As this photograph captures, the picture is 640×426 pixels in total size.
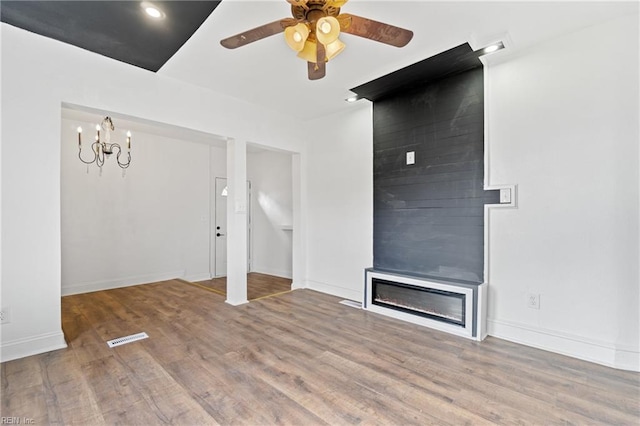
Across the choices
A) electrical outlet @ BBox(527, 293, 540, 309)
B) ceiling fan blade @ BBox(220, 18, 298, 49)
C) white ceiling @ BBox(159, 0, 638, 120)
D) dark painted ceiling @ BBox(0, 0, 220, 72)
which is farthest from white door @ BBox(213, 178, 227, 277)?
electrical outlet @ BBox(527, 293, 540, 309)

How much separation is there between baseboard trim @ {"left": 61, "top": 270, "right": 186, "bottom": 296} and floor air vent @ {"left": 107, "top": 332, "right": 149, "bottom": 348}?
8.53ft

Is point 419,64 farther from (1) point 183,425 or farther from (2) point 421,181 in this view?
(1) point 183,425

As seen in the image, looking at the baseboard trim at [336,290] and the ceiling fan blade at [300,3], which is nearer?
the ceiling fan blade at [300,3]

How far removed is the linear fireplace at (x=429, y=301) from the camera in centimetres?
294

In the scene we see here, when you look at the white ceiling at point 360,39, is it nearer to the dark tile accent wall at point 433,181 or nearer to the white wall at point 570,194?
the white wall at point 570,194

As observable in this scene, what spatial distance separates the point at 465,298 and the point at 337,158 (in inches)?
105

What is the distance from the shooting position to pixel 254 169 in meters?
6.81

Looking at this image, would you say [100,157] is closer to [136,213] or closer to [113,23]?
[136,213]

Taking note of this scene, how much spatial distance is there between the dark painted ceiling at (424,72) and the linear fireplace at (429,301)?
7.50 feet

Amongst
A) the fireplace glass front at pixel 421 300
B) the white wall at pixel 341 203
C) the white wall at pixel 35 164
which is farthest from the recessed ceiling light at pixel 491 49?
the white wall at pixel 35 164

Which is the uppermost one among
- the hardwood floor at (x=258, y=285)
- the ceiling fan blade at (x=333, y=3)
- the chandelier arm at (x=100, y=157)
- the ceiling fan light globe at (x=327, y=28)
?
the ceiling fan blade at (x=333, y=3)

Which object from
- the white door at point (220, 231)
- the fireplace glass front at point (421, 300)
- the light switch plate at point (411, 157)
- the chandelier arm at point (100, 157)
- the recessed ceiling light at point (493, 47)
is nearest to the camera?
the recessed ceiling light at point (493, 47)

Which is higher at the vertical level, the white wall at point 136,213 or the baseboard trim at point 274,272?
the white wall at point 136,213

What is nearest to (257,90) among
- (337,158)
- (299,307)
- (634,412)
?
(337,158)
